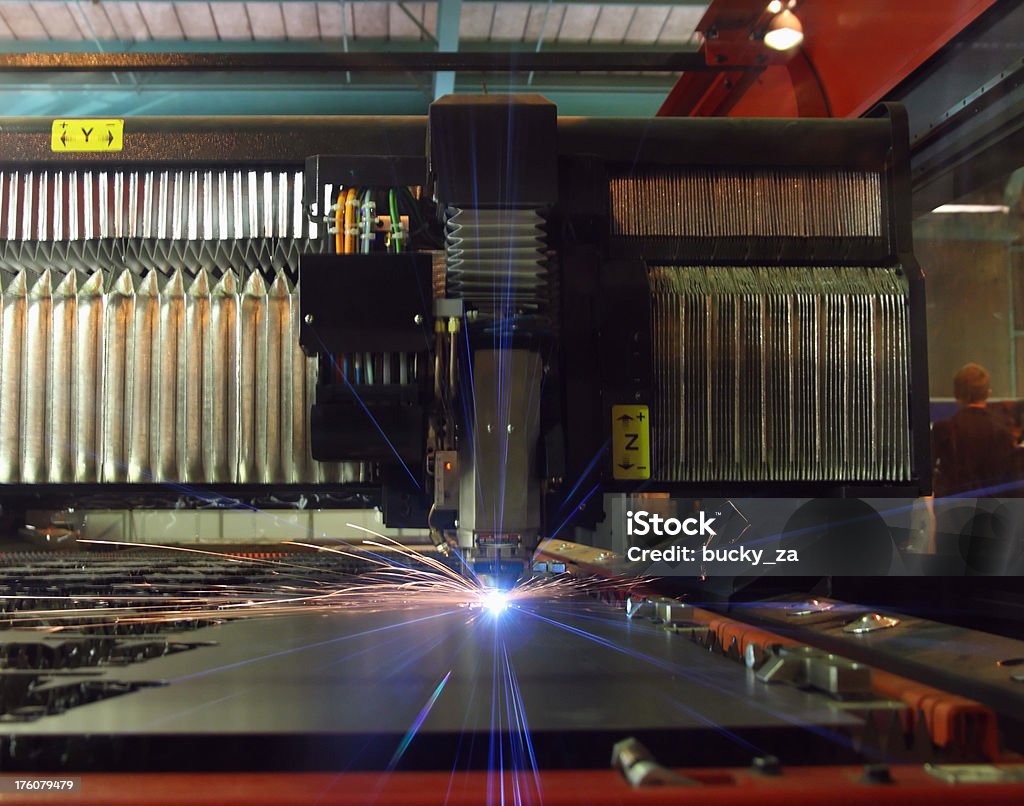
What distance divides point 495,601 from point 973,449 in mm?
1427

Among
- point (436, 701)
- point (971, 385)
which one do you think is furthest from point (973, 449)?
point (436, 701)

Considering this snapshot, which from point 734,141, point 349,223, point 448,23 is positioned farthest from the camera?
point 448,23

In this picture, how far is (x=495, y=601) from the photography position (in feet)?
4.35

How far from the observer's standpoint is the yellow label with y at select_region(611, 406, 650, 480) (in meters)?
1.22

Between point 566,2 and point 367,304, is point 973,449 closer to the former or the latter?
point 367,304

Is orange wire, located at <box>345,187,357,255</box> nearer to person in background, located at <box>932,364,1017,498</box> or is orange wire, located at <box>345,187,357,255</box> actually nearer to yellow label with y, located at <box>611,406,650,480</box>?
yellow label with y, located at <box>611,406,650,480</box>

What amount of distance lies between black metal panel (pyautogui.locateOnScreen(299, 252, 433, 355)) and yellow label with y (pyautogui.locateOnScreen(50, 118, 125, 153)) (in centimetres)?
47

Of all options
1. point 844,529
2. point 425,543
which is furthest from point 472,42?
point 844,529

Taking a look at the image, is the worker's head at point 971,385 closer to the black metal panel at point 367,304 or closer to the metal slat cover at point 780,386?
the metal slat cover at point 780,386

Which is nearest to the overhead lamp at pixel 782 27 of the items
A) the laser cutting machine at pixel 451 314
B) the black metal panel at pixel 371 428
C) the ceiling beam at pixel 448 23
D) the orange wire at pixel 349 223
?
the laser cutting machine at pixel 451 314

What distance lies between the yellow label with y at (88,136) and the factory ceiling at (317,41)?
429cm

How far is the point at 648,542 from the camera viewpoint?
119 cm

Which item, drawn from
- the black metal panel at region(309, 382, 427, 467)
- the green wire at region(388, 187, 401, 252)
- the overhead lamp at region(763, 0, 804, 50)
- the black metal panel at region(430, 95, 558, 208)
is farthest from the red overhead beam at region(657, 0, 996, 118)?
the black metal panel at region(309, 382, 427, 467)

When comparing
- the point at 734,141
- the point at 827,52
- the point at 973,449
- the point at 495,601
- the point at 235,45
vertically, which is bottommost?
the point at 495,601
